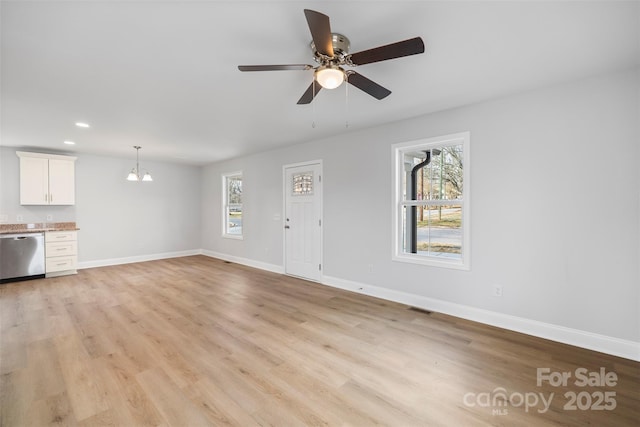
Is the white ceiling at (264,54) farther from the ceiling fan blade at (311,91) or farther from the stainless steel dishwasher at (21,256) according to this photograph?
the stainless steel dishwasher at (21,256)

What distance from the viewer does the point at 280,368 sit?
233 cm

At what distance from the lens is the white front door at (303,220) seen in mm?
5008

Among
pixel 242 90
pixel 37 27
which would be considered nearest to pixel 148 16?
pixel 37 27

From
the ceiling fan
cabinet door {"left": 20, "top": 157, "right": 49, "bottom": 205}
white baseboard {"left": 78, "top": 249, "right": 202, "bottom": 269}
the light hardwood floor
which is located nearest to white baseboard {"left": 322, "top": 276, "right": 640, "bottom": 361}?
the light hardwood floor

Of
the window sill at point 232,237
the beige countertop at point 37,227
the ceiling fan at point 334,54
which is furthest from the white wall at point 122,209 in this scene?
the ceiling fan at point 334,54

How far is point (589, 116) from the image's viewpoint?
2639 millimetres

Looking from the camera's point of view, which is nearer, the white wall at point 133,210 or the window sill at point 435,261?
the window sill at point 435,261

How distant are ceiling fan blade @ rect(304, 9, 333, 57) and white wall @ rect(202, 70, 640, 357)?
2.32 metres

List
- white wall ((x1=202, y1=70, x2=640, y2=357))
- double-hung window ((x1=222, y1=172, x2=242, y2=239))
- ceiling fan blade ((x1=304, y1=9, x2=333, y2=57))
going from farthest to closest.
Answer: double-hung window ((x1=222, y1=172, x2=242, y2=239)) → white wall ((x1=202, y1=70, x2=640, y2=357)) → ceiling fan blade ((x1=304, y1=9, x2=333, y2=57))

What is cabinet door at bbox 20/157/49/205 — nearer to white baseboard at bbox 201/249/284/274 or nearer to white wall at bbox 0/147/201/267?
white wall at bbox 0/147/201/267

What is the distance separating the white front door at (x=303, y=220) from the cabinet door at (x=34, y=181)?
4789 millimetres

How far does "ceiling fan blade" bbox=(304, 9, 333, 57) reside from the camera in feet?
4.64

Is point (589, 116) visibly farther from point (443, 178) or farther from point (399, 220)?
point (399, 220)

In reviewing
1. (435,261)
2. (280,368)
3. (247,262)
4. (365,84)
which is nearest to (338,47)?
(365,84)
